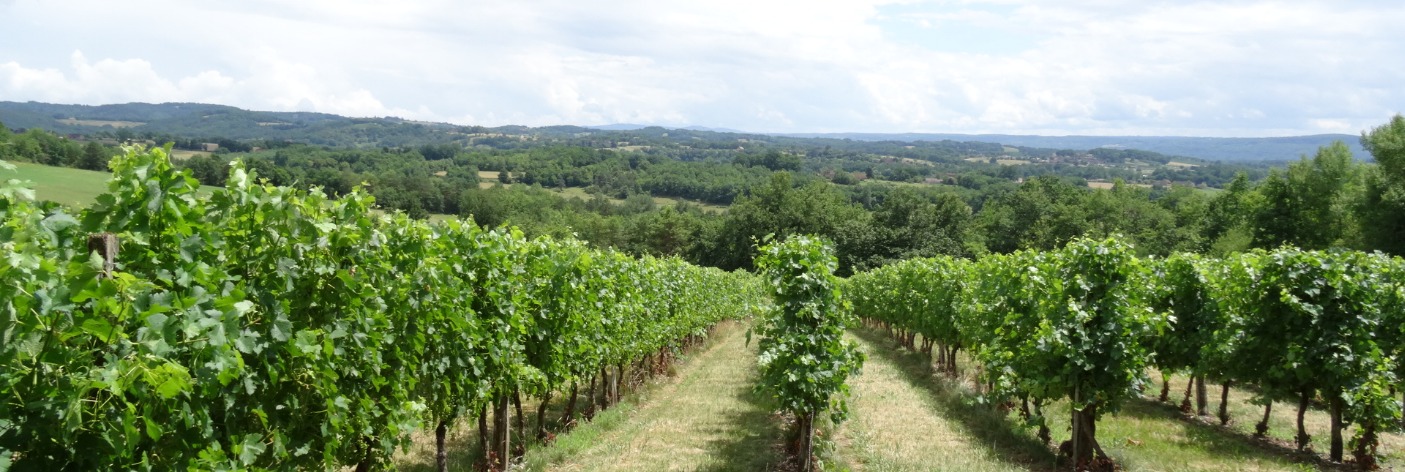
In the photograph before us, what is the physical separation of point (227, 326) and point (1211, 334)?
14.5 m

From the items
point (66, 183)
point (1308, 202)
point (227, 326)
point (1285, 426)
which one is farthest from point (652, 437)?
point (1308, 202)

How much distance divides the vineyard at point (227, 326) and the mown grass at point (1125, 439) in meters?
5.99

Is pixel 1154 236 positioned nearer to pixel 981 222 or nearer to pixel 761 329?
pixel 981 222

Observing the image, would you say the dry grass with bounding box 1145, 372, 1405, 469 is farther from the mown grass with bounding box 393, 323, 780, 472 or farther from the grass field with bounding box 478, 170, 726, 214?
the grass field with bounding box 478, 170, 726, 214

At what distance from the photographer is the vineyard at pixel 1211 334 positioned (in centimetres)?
962

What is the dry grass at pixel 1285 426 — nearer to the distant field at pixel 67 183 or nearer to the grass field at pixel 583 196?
the distant field at pixel 67 183

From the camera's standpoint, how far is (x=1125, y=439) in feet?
40.4

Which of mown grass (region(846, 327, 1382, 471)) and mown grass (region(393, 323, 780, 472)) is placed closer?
mown grass (region(393, 323, 780, 472))

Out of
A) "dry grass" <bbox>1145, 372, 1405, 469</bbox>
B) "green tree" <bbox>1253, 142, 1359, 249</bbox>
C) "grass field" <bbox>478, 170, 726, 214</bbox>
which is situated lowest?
"grass field" <bbox>478, 170, 726, 214</bbox>

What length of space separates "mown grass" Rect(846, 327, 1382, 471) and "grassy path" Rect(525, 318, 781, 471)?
1.66m

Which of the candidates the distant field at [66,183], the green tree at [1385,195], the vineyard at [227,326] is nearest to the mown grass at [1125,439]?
the vineyard at [227,326]

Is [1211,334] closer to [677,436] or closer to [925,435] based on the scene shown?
[925,435]

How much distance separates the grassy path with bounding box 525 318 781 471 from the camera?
10133 mm

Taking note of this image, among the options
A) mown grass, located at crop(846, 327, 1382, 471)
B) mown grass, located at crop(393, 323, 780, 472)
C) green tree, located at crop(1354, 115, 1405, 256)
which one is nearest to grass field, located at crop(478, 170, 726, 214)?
green tree, located at crop(1354, 115, 1405, 256)
